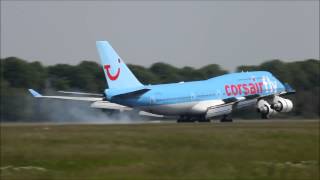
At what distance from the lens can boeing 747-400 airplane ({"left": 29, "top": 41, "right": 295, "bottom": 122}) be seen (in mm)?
84875

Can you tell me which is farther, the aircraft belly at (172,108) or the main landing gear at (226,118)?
the main landing gear at (226,118)

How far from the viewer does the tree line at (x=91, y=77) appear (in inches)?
4210

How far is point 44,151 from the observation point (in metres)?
40.5

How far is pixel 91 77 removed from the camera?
13912cm

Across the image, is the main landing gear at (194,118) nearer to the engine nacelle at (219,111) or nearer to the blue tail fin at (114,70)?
the engine nacelle at (219,111)

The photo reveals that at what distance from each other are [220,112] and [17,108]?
96.4ft

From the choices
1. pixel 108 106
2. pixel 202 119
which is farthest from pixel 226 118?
pixel 108 106

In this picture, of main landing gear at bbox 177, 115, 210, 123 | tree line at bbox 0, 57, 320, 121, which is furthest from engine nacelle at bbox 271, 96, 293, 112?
tree line at bbox 0, 57, 320, 121

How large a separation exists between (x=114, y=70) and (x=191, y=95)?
29.2ft

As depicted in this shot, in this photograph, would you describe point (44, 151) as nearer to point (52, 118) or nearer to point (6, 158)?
point (6, 158)

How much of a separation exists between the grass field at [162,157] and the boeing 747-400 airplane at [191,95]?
118 ft

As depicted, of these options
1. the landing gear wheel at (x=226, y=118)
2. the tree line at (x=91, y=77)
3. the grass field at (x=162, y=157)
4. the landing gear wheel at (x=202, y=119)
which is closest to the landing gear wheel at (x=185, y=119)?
the landing gear wheel at (x=202, y=119)

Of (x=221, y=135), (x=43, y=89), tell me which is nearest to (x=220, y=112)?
(x=221, y=135)

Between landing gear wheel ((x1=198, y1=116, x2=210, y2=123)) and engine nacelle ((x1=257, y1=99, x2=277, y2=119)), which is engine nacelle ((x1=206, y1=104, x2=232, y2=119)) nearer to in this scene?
landing gear wheel ((x1=198, y1=116, x2=210, y2=123))
